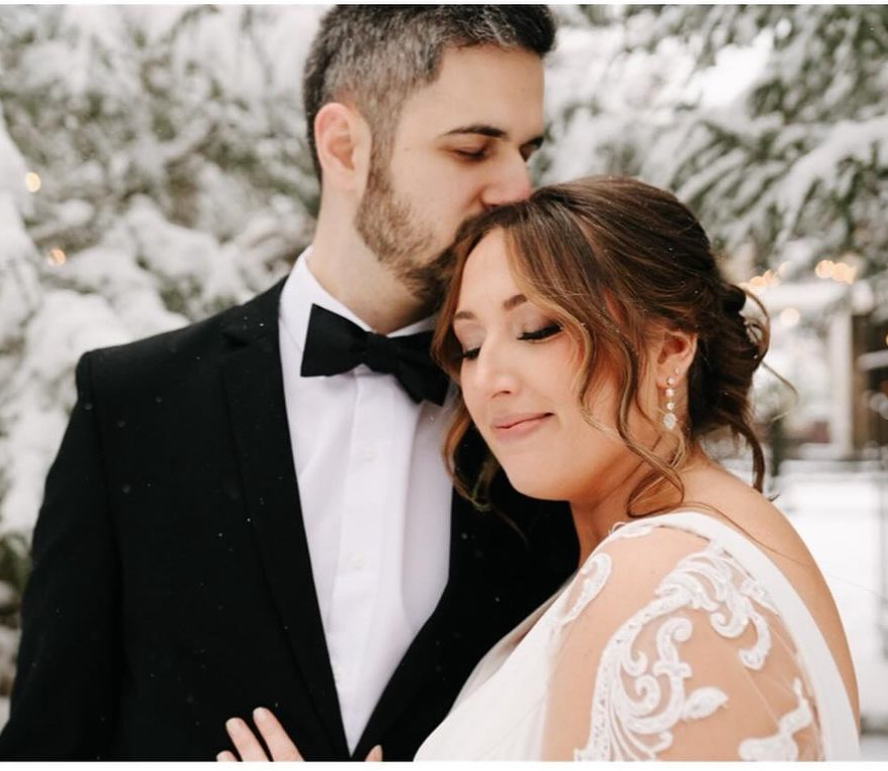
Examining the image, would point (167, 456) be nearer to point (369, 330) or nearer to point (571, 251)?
point (369, 330)

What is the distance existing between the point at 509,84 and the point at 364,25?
327mm

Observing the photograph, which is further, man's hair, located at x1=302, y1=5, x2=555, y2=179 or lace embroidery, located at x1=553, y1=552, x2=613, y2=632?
man's hair, located at x1=302, y1=5, x2=555, y2=179

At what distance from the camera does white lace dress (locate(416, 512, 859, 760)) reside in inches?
40.3

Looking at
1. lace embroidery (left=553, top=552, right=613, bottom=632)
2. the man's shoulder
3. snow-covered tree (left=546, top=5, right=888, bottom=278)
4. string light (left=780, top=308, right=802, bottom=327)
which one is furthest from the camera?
string light (left=780, top=308, right=802, bottom=327)

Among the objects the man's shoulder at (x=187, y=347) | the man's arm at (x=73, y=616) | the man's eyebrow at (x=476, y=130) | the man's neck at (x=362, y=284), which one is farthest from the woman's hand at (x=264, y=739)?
the man's eyebrow at (x=476, y=130)

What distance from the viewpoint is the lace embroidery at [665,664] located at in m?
1.02

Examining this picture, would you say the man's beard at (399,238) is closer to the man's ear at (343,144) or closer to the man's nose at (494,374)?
the man's ear at (343,144)

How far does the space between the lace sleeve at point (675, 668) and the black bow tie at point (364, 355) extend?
0.66 meters

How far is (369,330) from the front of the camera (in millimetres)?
1816

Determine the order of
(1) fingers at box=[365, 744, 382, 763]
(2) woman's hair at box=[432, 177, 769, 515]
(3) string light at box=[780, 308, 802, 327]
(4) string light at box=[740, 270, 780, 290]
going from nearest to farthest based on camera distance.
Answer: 1. (2) woman's hair at box=[432, 177, 769, 515]
2. (1) fingers at box=[365, 744, 382, 763]
3. (4) string light at box=[740, 270, 780, 290]
4. (3) string light at box=[780, 308, 802, 327]

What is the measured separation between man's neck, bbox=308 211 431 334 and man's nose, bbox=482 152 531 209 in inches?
9.5

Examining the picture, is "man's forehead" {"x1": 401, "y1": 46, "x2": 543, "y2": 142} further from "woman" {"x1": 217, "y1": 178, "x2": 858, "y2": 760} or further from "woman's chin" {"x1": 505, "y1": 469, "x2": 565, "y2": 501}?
"woman's chin" {"x1": 505, "y1": 469, "x2": 565, "y2": 501}

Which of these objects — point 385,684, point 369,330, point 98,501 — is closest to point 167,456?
point 98,501

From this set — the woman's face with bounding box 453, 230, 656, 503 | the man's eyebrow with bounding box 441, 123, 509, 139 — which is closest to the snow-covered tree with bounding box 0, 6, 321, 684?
the man's eyebrow with bounding box 441, 123, 509, 139
